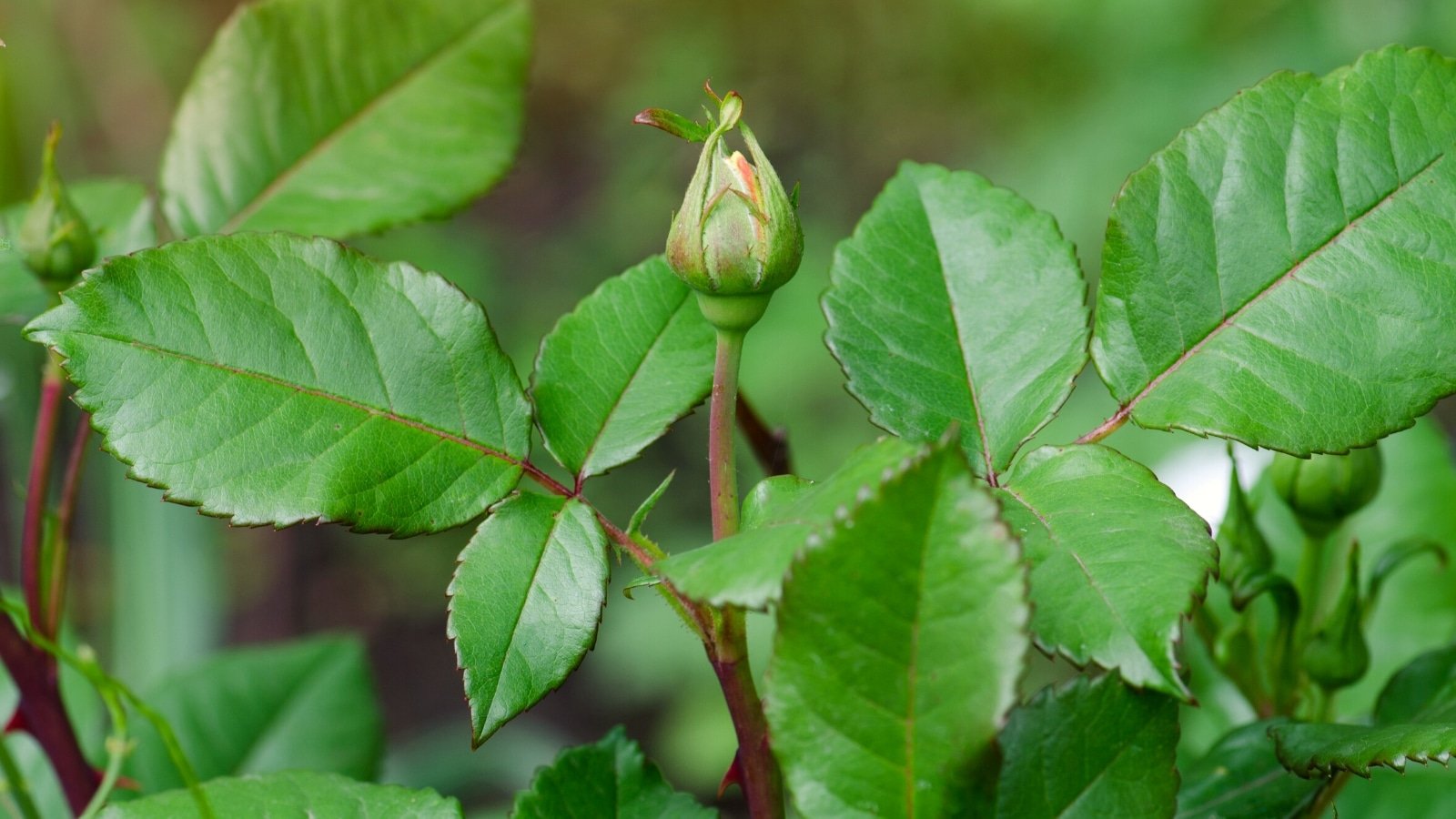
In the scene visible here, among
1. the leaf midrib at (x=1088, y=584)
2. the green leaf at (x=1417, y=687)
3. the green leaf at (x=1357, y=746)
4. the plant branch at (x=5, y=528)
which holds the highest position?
the leaf midrib at (x=1088, y=584)

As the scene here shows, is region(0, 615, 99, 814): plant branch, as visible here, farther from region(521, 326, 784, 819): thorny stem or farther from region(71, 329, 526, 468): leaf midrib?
region(521, 326, 784, 819): thorny stem

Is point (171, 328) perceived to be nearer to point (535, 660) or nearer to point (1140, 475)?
point (535, 660)

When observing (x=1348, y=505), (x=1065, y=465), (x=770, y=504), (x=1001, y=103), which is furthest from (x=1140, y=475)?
(x=1001, y=103)

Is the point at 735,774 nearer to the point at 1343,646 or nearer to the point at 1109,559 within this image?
the point at 1109,559

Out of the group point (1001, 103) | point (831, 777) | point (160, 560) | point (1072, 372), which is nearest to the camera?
point (831, 777)

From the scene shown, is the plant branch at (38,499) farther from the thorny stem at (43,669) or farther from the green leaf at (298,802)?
the green leaf at (298,802)

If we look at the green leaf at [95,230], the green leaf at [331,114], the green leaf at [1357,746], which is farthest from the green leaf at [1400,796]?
the green leaf at [95,230]

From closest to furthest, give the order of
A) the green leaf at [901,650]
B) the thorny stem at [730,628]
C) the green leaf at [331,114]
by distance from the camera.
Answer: the green leaf at [901,650] → the thorny stem at [730,628] → the green leaf at [331,114]
